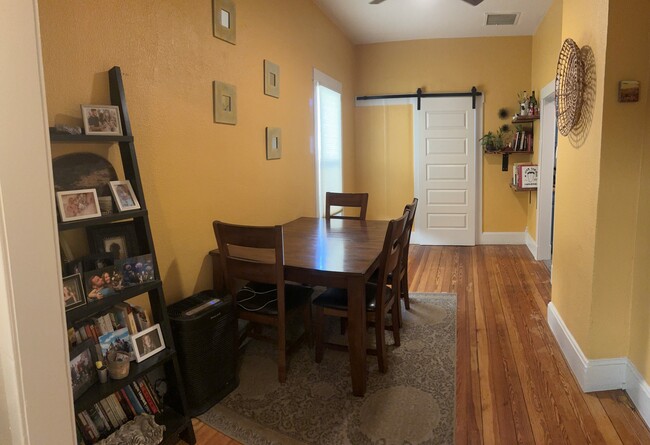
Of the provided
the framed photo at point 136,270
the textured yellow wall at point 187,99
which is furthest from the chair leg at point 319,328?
the framed photo at point 136,270

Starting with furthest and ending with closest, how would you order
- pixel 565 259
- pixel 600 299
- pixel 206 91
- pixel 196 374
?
pixel 565 259, pixel 206 91, pixel 600 299, pixel 196 374

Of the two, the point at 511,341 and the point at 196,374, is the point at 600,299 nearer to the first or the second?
the point at 511,341

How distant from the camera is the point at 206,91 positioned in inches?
102

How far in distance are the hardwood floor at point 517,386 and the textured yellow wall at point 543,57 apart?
162 cm

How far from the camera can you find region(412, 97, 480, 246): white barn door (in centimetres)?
570

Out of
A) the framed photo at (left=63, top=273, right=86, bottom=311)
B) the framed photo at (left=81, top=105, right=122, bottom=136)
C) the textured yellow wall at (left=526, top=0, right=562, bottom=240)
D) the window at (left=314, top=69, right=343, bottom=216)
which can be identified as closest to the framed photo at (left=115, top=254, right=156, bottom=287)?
the framed photo at (left=63, top=273, right=86, bottom=311)

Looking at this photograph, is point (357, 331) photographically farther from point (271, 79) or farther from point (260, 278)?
→ point (271, 79)

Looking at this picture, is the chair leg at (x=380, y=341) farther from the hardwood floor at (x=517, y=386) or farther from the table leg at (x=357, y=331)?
the hardwood floor at (x=517, y=386)

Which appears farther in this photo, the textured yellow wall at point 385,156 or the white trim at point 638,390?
the textured yellow wall at point 385,156

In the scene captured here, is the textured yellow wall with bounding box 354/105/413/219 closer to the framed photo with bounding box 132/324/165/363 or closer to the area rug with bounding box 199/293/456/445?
the area rug with bounding box 199/293/456/445

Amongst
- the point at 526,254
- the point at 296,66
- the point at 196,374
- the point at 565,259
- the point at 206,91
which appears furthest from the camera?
the point at 526,254

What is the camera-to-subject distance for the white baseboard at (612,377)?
6.83 ft

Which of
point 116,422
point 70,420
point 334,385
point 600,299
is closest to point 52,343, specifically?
point 70,420

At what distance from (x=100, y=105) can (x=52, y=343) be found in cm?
96
